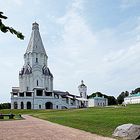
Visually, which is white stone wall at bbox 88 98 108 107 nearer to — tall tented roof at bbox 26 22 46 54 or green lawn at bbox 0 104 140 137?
tall tented roof at bbox 26 22 46 54

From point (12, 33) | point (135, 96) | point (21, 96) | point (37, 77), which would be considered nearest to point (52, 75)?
point (37, 77)

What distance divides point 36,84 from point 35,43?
54.0ft

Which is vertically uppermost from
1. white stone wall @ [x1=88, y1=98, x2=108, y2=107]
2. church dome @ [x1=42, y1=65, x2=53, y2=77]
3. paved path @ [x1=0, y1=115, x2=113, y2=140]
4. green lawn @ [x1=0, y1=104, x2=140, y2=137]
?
church dome @ [x1=42, y1=65, x2=53, y2=77]

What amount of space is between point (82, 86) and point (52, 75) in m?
37.2

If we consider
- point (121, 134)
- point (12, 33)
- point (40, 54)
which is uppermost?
point (40, 54)

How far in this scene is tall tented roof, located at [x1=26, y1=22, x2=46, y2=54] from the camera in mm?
132250

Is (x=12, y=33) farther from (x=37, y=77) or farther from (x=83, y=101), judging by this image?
(x=83, y=101)

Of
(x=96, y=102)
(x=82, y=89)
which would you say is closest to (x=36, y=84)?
(x=82, y=89)

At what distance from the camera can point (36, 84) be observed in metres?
131

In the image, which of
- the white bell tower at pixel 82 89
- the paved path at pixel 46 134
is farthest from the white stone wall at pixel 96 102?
the paved path at pixel 46 134

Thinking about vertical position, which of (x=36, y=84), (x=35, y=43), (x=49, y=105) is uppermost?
(x=35, y=43)

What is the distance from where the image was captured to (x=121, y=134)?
16.2 m

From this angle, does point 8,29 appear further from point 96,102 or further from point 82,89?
point 82,89

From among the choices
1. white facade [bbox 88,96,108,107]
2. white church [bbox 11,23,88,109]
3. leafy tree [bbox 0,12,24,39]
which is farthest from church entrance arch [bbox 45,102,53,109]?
leafy tree [bbox 0,12,24,39]
